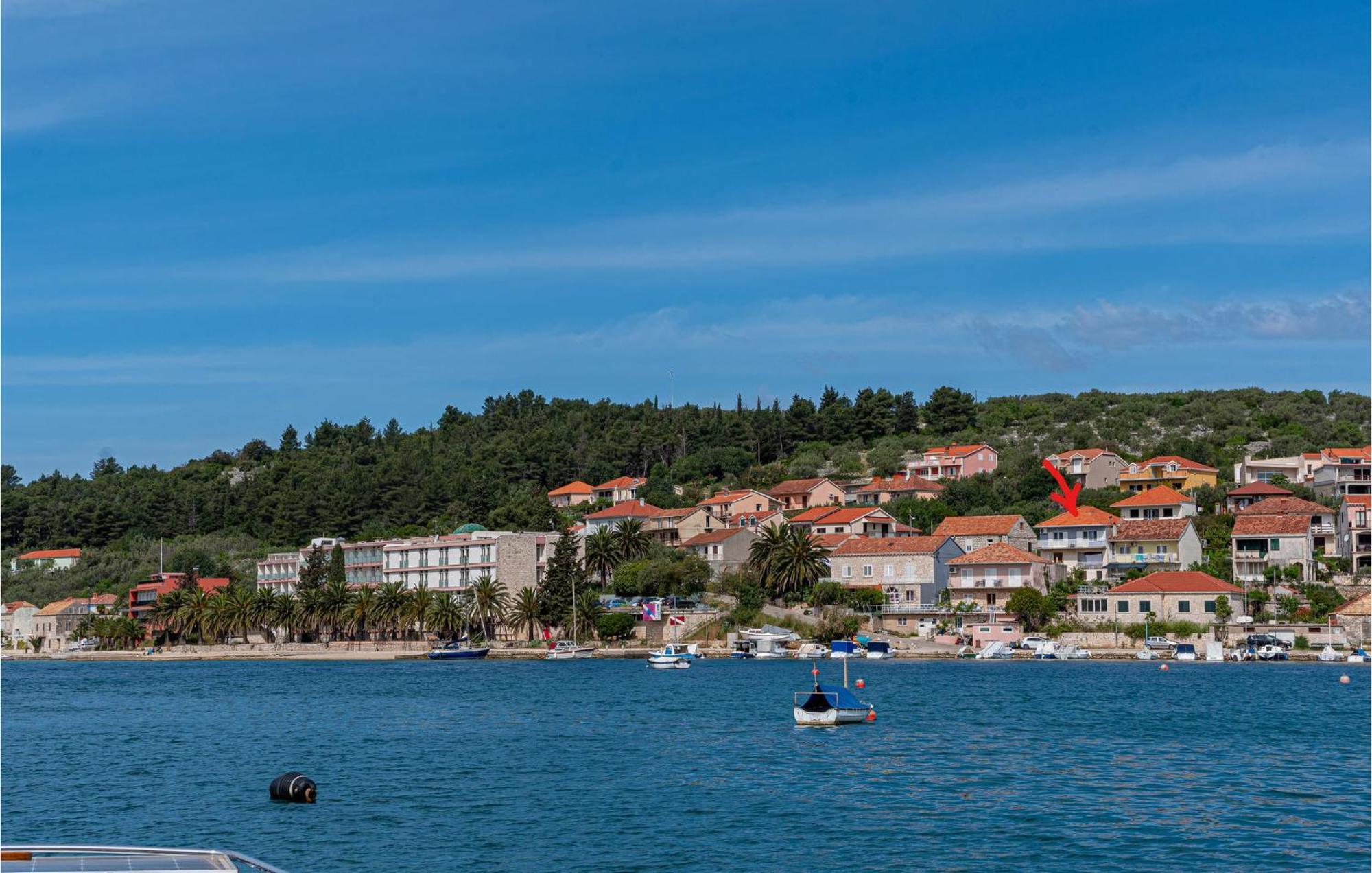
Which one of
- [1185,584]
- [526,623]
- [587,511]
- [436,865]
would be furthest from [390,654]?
[436,865]

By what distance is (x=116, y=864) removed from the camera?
1452 centimetres

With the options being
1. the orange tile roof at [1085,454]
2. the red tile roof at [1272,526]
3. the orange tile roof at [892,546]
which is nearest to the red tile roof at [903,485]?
the orange tile roof at [1085,454]

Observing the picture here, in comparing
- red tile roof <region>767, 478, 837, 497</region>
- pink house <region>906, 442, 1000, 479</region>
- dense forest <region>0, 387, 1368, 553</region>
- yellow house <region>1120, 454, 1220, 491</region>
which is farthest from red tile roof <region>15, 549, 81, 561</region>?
yellow house <region>1120, 454, 1220, 491</region>

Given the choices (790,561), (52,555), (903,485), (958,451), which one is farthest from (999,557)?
(52,555)

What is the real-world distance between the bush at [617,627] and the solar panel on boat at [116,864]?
313ft

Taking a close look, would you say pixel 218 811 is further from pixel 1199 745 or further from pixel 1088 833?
pixel 1199 745

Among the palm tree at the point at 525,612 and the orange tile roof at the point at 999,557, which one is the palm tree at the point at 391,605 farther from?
the orange tile roof at the point at 999,557

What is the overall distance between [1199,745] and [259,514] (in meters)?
145

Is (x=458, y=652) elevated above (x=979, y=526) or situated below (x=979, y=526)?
below

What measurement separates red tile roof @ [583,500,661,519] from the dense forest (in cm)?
888

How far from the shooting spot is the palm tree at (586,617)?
112 metres

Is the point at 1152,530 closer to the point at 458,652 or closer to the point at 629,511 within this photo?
the point at 629,511

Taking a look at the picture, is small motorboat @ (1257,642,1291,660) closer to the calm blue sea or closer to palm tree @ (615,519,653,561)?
the calm blue sea

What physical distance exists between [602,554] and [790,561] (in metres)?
20.9
